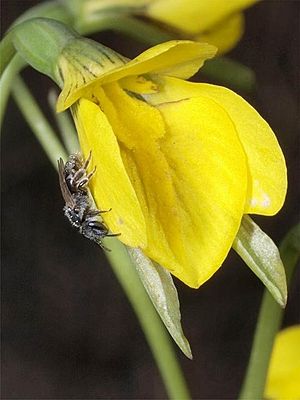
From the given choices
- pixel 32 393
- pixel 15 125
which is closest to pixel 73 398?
pixel 32 393

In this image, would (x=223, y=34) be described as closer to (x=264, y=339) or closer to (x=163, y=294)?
(x=264, y=339)

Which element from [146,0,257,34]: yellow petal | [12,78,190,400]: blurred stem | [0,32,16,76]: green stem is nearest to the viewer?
[0,32,16,76]: green stem

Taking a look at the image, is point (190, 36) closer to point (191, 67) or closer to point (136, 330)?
point (191, 67)

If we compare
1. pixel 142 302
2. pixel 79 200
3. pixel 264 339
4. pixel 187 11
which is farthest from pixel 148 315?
pixel 187 11

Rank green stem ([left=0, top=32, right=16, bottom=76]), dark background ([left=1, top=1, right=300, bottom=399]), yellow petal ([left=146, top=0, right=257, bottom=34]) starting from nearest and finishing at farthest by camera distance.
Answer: green stem ([left=0, top=32, right=16, bottom=76])
yellow petal ([left=146, top=0, right=257, bottom=34])
dark background ([left=1, top=1, right=300, bottom=399])

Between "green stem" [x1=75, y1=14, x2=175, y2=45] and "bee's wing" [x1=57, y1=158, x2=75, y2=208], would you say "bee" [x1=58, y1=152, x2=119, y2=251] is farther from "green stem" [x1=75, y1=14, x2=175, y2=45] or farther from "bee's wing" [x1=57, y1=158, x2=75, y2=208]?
"green stem" [x1=75, y1=14, x2=175, y2=45]

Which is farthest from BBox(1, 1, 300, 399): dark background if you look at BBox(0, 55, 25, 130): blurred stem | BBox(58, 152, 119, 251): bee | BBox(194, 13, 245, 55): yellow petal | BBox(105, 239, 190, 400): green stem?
BBox(58, 152, 119, 251): bee
